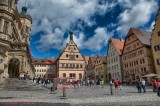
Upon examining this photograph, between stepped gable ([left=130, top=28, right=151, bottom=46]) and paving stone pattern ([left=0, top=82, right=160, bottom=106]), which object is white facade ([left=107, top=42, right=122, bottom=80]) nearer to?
stepped gable ([left=130, top=28, right=151, bottom=46])

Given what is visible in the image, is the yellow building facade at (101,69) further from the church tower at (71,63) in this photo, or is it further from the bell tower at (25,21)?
the bell tower at (25,21)

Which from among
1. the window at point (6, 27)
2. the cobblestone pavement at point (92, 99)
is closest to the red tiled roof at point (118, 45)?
the window at point (6, 27)

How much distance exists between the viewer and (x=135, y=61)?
49.9 meters

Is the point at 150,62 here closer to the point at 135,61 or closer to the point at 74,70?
the point at 135,61

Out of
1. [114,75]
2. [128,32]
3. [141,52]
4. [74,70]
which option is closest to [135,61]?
[141,52]

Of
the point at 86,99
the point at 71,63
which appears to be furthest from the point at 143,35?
the point at 86,99

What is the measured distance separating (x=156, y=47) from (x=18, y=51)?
103 feet

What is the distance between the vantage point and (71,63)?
60.4 meters

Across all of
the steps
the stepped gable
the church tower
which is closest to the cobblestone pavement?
the steps

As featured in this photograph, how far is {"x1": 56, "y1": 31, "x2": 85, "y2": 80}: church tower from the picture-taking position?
59.7m

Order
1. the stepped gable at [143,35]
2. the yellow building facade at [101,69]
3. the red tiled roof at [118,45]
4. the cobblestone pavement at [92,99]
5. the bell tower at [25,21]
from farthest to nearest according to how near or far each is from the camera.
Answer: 1. the yellow building facade at [101,69]
2. the red tiled roof at [118,45]
3. the bell tower at [25,21]
4. the stepped gable at [143,35]
5. the cobblestone pavement at [92,99]

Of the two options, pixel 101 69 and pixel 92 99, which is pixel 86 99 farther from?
pixel 101 69

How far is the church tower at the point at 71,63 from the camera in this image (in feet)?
196

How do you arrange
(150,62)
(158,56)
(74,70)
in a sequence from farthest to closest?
(74,70), (150,62), (158,56)
